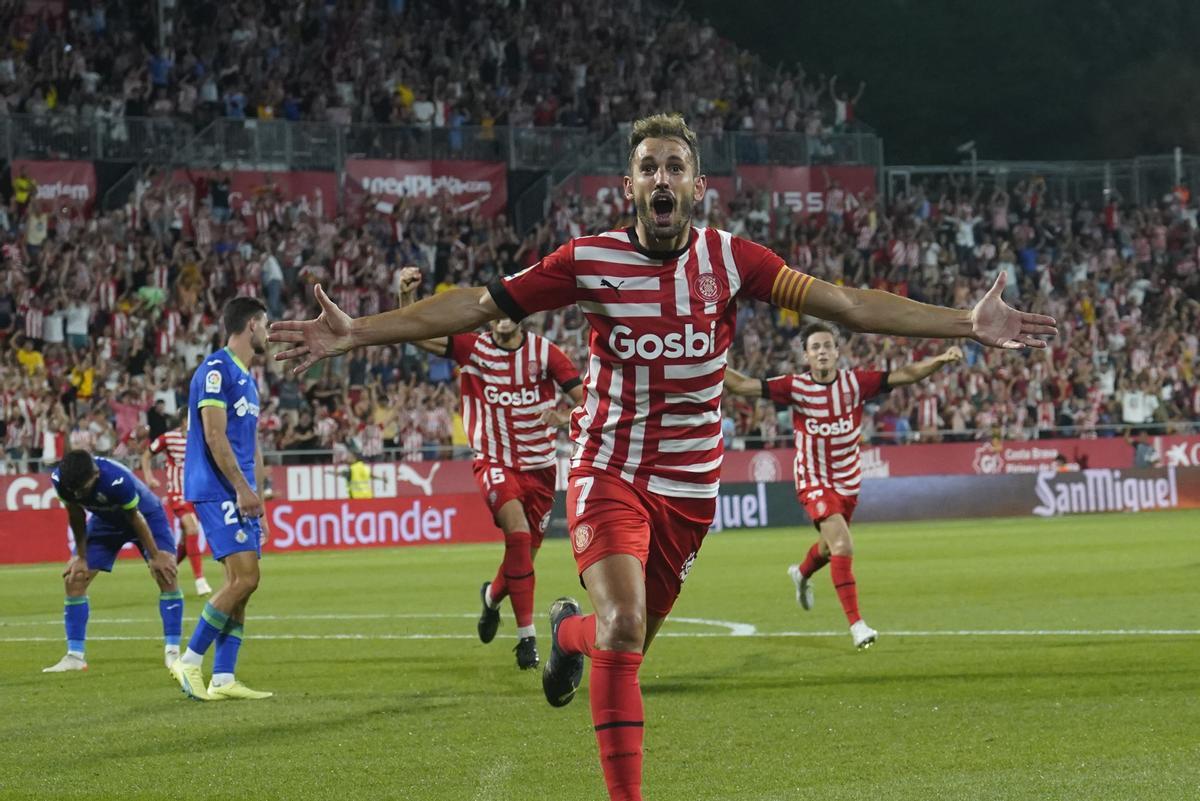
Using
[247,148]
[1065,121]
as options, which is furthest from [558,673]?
[1065,121]

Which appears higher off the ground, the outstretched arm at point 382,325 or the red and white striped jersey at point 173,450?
the outstretched arm at point 382,325

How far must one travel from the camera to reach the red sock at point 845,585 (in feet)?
40.1

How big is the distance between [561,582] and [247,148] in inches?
730

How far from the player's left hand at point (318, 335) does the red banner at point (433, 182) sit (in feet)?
101

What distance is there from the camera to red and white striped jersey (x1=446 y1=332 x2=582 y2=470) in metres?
11.9

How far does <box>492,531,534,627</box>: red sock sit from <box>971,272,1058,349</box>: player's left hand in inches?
232

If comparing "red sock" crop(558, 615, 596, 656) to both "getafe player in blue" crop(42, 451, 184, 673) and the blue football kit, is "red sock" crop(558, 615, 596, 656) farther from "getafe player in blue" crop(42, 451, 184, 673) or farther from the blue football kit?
"getafe player in blue" crop(42, 451, 184, 673)

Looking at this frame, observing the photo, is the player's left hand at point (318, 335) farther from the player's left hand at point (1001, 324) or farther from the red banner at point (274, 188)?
the red banner at point (274, 188)

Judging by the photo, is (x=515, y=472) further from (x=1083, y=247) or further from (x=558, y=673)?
(x=1083, y=247)

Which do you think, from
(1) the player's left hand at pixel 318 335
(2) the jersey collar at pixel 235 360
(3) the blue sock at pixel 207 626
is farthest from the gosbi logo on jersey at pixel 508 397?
(1) the player's left hand at pixel 318 335

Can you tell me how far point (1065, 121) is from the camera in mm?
60031

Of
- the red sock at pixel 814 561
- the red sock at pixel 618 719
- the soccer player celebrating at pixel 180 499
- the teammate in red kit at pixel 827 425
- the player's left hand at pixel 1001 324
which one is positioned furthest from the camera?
the soccer player celebrating at pixel 180 499

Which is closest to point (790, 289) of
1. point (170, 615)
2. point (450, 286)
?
point (170, 615)

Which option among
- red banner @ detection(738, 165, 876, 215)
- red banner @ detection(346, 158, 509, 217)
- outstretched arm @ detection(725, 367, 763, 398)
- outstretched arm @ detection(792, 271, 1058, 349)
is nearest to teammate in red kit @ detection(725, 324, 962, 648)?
outstretched arm @ detection(725, 367, 763, 398)
